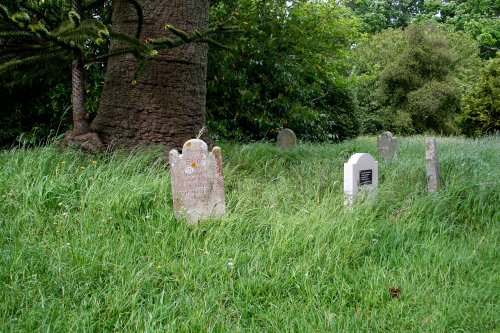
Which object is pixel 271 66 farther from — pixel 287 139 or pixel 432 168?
pixel 432 168

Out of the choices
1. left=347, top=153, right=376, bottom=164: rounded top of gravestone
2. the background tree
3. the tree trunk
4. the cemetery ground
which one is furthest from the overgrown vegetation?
left=347, top=153, right=376, bottom=164: rounded top of gravestone

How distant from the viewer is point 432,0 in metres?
34.3

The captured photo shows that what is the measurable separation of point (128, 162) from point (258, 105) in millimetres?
5599

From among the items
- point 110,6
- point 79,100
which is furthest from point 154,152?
point 110,6

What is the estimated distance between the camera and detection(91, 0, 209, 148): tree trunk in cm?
605


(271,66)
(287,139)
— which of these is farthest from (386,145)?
(271,66)

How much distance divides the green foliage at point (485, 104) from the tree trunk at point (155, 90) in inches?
619

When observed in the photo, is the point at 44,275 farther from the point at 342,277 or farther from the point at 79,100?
the point at 79,100

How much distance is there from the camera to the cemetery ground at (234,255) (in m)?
3.21

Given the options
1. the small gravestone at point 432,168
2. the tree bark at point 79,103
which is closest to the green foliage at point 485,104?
the small gravestone at point 432,168

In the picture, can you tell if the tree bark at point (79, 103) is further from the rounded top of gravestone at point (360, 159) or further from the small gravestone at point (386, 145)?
the small gravestone at point (386, 145)

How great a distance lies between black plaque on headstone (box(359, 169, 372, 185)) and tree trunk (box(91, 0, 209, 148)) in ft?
7.12

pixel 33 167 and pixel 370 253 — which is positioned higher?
pixel 33 167

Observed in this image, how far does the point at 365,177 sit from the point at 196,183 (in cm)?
205
